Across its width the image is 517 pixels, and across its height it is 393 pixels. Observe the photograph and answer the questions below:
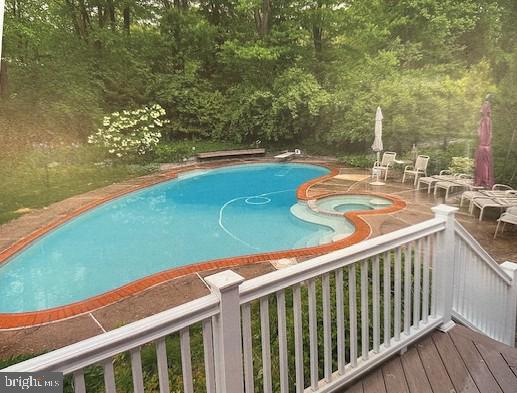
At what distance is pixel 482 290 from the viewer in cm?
233

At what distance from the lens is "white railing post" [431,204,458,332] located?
1.89 m

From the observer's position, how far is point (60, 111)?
8617 millimetres

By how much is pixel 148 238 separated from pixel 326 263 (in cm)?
407

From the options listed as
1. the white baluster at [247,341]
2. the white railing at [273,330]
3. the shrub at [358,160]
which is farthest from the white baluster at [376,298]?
the shrub at [358,160]

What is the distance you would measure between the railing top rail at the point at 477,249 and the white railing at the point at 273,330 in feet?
0.07

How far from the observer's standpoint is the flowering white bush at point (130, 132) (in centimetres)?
891

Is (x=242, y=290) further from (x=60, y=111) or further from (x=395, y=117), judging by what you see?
(x=60, y=111)

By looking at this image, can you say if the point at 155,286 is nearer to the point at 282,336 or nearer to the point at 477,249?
the point at 282,336

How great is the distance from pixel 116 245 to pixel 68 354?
4.20m

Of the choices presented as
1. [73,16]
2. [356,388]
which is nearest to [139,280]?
[356,388]

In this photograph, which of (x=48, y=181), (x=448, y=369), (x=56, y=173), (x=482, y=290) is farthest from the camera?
(x=56, y=173)

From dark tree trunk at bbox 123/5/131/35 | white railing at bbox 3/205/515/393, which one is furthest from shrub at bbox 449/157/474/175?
dark tree trunk at bbox 123/5/131/35

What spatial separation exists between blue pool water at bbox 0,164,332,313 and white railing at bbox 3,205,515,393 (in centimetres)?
187

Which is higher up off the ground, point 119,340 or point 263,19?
point 263,19
